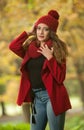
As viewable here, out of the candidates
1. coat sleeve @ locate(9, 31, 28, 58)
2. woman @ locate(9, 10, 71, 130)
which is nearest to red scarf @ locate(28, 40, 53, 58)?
woman @ locate(9, 10, 71, 130)

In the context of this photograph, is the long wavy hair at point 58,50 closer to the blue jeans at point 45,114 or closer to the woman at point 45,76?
the woman at point 45,76

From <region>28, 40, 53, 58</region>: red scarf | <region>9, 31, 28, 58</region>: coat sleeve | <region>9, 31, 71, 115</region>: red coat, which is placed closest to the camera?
<region>9, 31, 71, 115</region>: red coat

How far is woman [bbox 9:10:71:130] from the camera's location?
169 inches

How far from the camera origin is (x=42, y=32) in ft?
14.5

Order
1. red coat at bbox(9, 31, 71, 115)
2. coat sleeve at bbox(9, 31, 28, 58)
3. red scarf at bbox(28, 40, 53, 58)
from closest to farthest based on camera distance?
1. red coat at bbox(9, 31, 71, 115)
2. red scarf at bbox(28, 40, 53, 58)
3. coat sleeve at bbox(9, 31, 28, 58)

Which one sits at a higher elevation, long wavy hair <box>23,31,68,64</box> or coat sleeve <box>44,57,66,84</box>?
long wavy hair <box>23,31,68,64</box>

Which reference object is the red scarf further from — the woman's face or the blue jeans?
the blue jeans

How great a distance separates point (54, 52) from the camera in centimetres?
438

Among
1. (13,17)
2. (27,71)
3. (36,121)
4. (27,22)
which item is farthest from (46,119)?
(13,17)

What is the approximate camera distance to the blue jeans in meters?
4.32

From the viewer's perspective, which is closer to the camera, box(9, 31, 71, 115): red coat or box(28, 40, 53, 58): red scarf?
box(9, 31, 71, 115): red coat

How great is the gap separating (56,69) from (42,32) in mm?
426

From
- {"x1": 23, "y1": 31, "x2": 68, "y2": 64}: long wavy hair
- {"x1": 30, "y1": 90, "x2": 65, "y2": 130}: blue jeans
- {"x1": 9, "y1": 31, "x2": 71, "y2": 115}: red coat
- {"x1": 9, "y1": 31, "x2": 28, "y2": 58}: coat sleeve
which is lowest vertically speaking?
{"x1": 30, "y1": 90, "x2": 65, "y2": 130}: blue jeans

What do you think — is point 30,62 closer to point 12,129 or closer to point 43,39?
point 43,39
